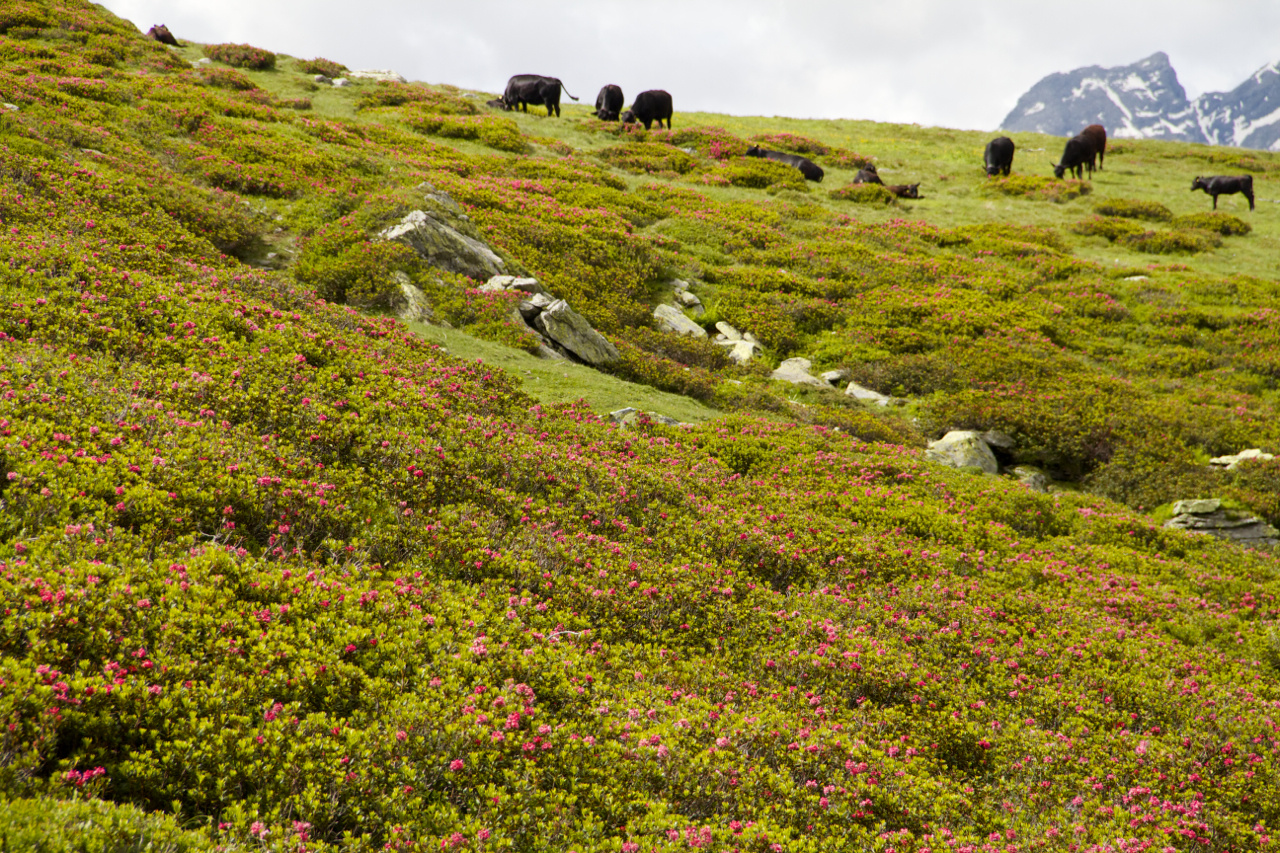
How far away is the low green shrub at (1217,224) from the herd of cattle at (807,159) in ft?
15.3

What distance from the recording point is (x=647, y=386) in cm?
1739

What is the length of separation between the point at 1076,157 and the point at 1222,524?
42.1 m

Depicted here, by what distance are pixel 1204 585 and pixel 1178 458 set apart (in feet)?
22.0

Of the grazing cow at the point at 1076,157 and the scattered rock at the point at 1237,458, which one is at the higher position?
the grazing cow at the point at 1076,157

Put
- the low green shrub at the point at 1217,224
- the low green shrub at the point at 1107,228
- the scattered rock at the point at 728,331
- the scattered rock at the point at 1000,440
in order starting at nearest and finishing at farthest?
the scattered rock at the point at 1000,440 → the scattered rock at the point at 728,331 → the low green shrub at the point at 1107,228 → the low green shrub at the point at 1217,224

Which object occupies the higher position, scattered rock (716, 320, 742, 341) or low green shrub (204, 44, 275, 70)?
low green shrub (204, 44, 275, 70)

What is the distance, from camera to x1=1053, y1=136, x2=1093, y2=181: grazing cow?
151 feet

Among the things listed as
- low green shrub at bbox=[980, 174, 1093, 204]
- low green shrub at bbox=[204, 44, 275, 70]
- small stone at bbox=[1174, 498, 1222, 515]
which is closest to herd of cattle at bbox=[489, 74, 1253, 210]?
low green shrub at bbox=[980, 174, 1093, 204]

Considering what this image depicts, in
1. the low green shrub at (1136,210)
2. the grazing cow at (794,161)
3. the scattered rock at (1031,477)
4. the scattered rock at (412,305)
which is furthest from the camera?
the grazing cow at (794,161)

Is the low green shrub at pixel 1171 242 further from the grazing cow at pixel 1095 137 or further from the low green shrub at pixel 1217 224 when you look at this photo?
the grazing cow at pixel 1095 137

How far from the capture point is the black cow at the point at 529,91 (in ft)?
164

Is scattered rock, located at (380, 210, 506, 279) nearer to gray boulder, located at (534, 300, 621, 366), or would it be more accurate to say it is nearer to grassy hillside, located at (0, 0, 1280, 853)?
grassy hillside, located at (0, 0, 1280, 853)

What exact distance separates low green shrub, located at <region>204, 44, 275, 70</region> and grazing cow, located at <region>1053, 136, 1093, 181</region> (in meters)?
54.4

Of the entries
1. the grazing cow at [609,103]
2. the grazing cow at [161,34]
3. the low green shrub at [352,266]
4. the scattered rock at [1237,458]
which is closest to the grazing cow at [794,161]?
the grazing cow at [609,103]
